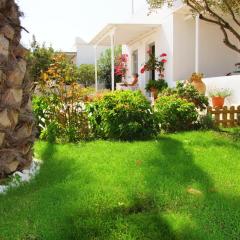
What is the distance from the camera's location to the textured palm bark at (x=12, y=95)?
4.92 meters

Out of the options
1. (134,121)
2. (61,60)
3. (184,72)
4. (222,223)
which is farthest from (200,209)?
(184,72)

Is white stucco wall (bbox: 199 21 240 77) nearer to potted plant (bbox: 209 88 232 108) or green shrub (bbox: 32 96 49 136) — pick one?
potted plant (bbox: 209 88 232 108)

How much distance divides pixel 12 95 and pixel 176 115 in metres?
4.81

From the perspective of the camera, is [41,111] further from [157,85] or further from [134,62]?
[134,62]

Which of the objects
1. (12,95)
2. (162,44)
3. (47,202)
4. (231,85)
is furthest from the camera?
(162,44)

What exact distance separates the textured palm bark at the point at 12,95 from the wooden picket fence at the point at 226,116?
18.3 ft

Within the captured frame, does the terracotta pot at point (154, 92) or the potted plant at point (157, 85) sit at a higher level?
the potted plant at point (157, 85)

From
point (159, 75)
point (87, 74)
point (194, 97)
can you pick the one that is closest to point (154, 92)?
point (159, 75)

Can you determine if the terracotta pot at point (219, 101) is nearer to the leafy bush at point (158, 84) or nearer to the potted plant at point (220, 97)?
the potted plant at point (220, 97)

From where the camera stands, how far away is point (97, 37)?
20.8 meters

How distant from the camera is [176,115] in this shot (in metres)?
9.18

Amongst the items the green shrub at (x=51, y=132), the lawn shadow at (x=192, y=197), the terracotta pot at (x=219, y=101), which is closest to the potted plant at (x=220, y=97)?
the terracotta pot at (x=219, y=101)

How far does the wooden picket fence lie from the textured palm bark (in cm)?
558

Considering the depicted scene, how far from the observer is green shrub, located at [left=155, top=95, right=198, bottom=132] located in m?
9.14
